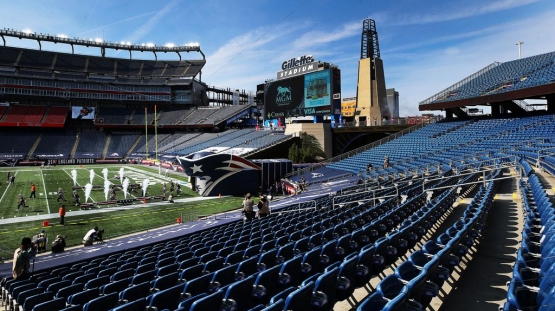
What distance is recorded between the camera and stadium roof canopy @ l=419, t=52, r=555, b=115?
25.5 meters

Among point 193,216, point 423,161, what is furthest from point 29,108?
point 423,161

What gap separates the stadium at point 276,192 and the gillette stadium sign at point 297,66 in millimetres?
335

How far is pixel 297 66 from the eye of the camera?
43.4 meters

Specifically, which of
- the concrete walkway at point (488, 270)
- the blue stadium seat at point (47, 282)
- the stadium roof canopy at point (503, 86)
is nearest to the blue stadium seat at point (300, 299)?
the concrete walkway at point (488, 270)

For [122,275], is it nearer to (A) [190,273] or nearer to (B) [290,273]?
(A) [190,273]

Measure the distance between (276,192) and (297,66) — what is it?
20574 mm

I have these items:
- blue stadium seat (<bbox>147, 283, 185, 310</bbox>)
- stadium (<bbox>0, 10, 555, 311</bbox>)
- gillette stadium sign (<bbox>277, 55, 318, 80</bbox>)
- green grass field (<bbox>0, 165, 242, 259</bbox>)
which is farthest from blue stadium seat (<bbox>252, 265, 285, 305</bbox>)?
gillette stadium sign (<bbox>277, 55, 318, 80</bbox>)

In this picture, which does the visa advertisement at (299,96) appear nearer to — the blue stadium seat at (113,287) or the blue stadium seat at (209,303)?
the blue stadium seat at (113,287)

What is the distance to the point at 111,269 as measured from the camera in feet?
24.7

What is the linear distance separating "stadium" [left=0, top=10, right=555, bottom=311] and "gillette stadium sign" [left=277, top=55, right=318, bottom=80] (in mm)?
335

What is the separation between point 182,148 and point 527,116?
4949cm

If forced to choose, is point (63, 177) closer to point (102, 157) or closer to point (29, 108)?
point (102, 157)

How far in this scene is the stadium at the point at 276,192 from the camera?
480 centimetres

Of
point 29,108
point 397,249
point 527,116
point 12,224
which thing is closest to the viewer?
point 397,249
